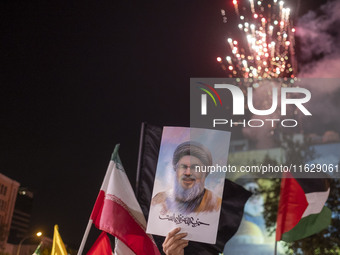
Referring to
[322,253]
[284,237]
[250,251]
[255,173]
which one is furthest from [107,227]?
[250,251]

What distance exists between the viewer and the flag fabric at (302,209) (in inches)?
473

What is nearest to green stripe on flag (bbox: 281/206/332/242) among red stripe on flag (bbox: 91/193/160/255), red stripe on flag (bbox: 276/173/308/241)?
red stripe on flag (bbox: 276/173/308/241)

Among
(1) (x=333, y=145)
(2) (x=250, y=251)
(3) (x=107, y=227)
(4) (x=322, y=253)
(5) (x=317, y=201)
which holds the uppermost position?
(1) (x=333, y=145)

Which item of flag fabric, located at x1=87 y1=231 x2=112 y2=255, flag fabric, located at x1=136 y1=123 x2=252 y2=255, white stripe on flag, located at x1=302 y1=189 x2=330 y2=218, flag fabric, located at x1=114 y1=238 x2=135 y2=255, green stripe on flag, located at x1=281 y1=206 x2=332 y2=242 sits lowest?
flag fabric, located at x1=114 y1=238 x2=135 y2=255

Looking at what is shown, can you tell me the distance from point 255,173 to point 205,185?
3216 cm

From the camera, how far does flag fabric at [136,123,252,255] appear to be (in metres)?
6.84

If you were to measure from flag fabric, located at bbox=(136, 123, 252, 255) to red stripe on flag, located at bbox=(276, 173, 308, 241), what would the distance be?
5435mm

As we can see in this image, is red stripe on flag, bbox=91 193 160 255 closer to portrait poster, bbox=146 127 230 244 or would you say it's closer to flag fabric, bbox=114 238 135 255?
flag fabric, bbox=114 238 135 255

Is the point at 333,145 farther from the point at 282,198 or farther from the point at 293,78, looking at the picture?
the point at 282,198

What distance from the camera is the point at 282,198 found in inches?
492

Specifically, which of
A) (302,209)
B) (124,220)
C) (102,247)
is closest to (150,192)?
(124,220)

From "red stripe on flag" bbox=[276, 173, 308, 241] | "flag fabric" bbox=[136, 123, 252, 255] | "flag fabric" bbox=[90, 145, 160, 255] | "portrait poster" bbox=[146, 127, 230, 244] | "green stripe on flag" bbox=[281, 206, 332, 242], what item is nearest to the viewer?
"portrait poster" bbox=[146, 127, 230, 244]

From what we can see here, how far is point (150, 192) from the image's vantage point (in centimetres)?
695

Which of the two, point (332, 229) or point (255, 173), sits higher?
point (255, 173)
